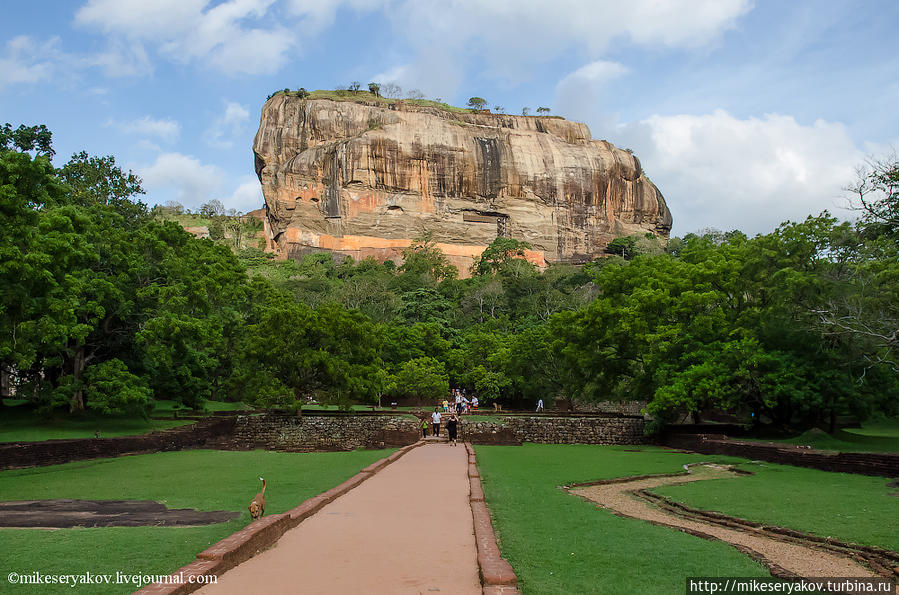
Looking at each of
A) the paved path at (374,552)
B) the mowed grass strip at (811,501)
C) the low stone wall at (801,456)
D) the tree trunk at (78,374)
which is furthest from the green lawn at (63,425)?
the low stone wall at (801,456)

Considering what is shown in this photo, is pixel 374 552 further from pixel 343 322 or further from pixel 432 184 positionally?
pixel 432 184

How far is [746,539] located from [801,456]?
31.0 feet

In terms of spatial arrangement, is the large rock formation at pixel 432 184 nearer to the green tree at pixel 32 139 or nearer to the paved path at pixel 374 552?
the green tree at pixel 32 139

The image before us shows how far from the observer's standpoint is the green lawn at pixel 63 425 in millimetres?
18752

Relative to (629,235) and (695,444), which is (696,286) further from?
(629,235)

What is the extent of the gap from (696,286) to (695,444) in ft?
19.0

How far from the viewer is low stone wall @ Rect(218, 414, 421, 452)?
24172 mm

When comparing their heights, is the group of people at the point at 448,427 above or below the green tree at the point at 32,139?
below

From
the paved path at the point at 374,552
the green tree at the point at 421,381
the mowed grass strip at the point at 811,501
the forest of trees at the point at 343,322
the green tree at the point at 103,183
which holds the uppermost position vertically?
the green tree at the point at 103,183

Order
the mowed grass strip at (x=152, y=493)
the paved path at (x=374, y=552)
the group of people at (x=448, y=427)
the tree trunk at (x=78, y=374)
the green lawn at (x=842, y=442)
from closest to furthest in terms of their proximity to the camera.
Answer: the paved path at (x=374, y=552), the mowed grass strip at (x=152, y=493), the green lawn at (x=842, y=442), the group of people at (x=448, y=427), the tree trunk at (x=78, y=374)

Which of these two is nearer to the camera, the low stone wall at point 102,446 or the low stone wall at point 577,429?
the low stone wall at point 102,446

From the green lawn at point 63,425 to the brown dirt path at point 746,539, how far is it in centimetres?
1530

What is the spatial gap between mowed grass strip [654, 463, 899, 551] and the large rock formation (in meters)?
71.0

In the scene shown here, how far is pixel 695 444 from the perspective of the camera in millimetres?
21438
